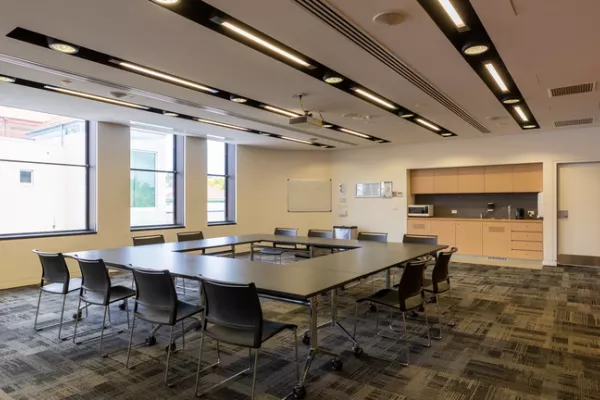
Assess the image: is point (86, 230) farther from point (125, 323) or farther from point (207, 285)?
point (207, 285)

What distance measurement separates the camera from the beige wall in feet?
19.8

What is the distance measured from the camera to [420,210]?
925 cm

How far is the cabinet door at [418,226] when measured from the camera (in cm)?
916

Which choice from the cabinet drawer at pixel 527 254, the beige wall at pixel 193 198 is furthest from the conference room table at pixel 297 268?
the cabinet drawer at pixel 527 254

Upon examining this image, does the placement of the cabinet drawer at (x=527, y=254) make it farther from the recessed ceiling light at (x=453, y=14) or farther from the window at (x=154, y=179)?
the window at (x=154, y=179)

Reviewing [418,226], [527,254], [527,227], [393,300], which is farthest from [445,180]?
[393,300]

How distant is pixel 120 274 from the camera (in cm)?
677

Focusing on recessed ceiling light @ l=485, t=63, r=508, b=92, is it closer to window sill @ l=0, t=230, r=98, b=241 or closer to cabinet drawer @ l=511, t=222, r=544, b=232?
cabinet drawer @ l=511, t=222, r=544, b=232

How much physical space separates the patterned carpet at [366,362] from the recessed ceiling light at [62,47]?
2.70 metres

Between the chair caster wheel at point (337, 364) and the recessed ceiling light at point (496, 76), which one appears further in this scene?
the recessed ceiling light at point (496, 76)

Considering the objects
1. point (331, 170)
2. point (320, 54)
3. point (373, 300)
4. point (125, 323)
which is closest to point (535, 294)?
point (373, 300)

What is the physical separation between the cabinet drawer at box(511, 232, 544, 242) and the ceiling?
2710 millimetres

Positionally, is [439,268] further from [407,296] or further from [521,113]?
[521,113]

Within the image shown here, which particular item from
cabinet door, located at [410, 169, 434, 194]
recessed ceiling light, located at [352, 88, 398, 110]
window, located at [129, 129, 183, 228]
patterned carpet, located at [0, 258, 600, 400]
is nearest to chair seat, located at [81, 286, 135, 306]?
patterned carpet, located at [0, 258, 600, 400]
